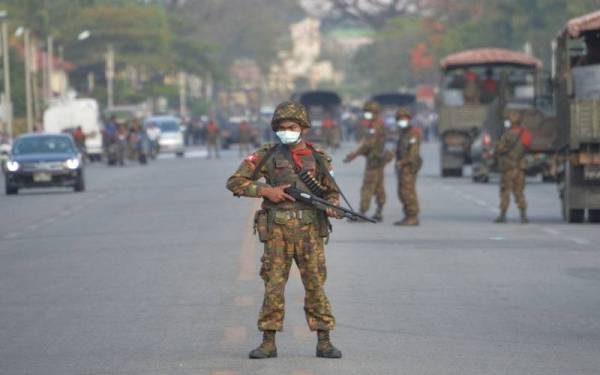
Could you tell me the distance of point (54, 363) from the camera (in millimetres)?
11727

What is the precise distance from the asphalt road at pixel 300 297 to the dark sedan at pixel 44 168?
33.2ft

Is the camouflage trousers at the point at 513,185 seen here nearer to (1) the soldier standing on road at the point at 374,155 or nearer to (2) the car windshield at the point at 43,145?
(1) the soldier standing on road at the point at 374,155

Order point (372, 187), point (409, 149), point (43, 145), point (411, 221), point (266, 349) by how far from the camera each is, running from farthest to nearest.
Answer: point (43, 145) → point (372, 187) → point (411, 221) → point (409, 149) → point (266, 349)

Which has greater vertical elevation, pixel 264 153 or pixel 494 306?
pixel 264 153

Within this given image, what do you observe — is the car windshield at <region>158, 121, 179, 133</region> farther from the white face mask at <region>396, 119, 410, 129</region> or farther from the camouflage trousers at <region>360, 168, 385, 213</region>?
the white face mask at <region>396, 119, 410, 129</region>

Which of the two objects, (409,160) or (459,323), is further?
(409,160)

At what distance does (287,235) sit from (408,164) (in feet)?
46.9

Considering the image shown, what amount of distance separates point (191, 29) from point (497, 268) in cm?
12378

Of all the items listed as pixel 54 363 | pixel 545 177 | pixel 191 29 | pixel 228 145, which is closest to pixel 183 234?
pixel 54 363

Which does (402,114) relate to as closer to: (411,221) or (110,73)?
(411,221)

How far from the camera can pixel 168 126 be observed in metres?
77.9

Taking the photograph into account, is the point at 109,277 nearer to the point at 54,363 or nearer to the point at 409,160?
the point at 54,363

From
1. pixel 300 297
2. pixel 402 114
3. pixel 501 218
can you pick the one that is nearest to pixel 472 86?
pixel 501 218

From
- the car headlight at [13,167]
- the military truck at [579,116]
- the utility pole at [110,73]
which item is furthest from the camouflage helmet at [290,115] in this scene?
the utility pole at [110,73]
